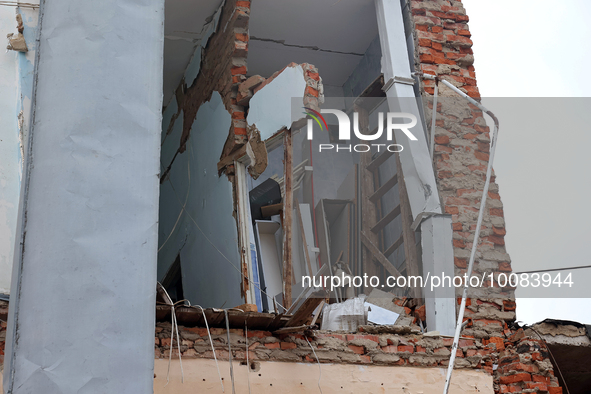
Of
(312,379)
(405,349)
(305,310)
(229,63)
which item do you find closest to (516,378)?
(405,349)

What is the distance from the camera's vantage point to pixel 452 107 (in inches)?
260

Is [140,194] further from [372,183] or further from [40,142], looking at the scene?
[372,183]

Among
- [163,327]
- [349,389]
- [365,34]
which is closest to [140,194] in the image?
[163,327]

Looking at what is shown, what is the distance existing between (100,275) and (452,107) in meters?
4.47

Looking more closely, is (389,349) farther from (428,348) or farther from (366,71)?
(366,71)

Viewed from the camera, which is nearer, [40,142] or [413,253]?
[40,142]

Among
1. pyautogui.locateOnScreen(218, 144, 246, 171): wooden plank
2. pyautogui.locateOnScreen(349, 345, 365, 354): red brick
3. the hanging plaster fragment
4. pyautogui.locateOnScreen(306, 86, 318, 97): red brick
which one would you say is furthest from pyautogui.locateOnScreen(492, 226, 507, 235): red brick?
the hanging plaster fragment

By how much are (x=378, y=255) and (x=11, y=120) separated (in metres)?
4.12

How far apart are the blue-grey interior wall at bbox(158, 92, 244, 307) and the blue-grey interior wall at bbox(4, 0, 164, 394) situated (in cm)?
304

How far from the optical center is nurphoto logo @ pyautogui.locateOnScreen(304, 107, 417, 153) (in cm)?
640

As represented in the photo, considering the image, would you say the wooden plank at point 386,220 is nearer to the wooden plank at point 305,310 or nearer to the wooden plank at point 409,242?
the wooden plank at point 409,242

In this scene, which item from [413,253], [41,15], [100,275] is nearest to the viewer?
[100,275]

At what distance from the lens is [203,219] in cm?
753

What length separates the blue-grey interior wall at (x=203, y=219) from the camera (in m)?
6.86
